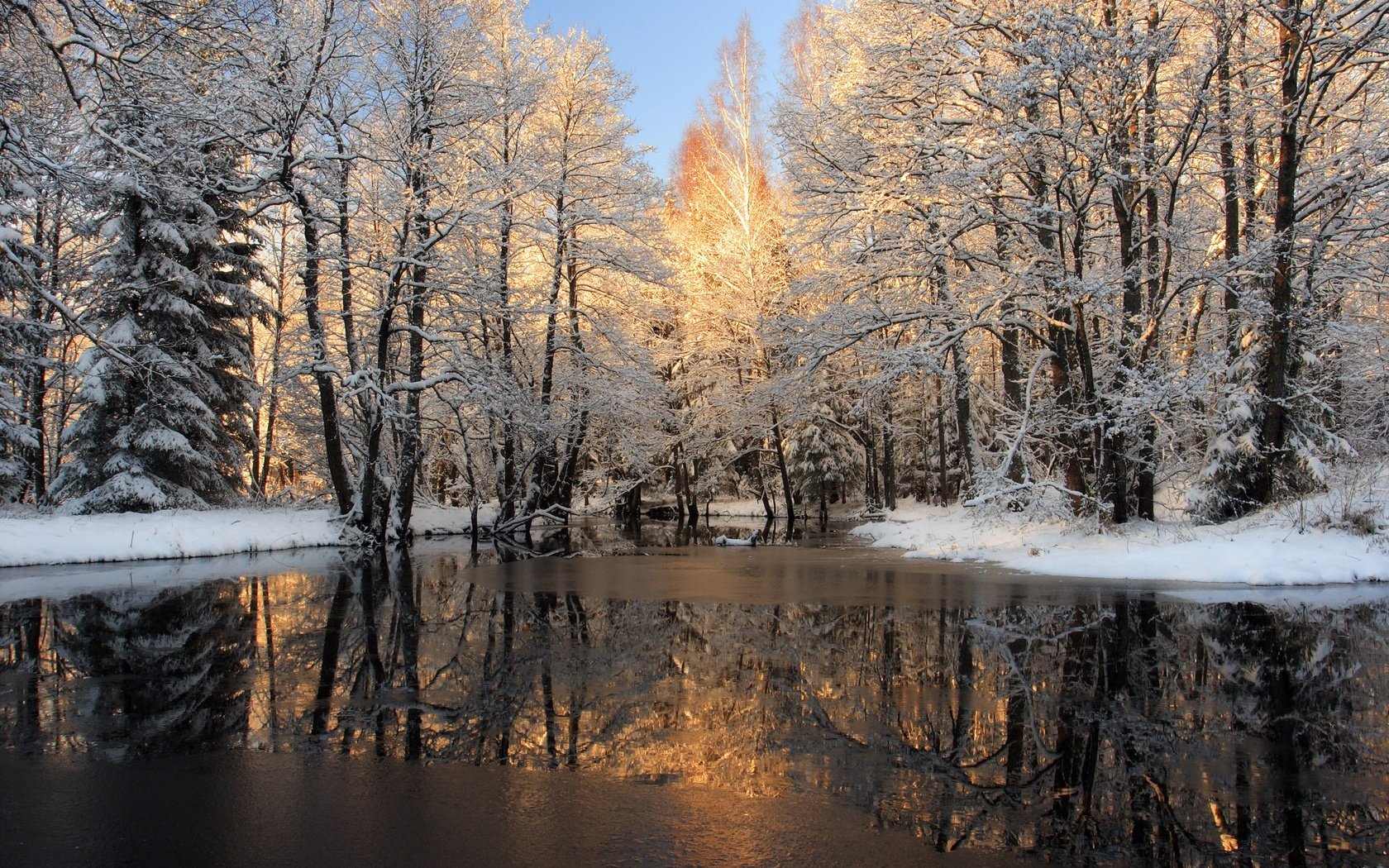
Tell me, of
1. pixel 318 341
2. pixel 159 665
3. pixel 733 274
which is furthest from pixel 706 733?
pixel 733 274

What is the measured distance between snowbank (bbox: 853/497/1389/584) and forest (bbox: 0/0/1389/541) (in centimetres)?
95

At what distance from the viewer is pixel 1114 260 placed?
17469 mm

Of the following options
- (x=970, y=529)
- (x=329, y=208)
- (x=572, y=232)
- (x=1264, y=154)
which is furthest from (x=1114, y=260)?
(x=329, y=208)

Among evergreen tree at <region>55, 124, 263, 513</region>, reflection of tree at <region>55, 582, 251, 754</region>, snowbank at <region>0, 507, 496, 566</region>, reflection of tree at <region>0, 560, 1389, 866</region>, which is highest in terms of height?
evergreen tree at <region>55, 124, 263, 513</region>

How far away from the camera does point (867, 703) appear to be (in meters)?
6.00

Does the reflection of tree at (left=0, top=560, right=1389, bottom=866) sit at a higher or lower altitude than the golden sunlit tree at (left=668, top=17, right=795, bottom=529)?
lower

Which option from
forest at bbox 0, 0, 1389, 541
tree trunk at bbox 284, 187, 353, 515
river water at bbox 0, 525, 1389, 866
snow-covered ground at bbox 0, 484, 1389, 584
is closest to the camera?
river water at bbox 0, 525, 1389, 866

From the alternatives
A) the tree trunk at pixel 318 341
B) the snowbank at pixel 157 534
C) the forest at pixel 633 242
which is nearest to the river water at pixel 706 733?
the forest at pixel 633 242

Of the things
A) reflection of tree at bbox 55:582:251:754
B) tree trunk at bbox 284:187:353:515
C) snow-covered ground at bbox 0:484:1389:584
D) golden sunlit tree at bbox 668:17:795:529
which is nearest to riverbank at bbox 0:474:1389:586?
snow-covered ground at bbox 0:484:1389:584

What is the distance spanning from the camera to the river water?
12.6ft

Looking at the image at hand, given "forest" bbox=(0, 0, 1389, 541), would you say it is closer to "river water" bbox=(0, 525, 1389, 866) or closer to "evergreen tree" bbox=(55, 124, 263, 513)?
"evergreen tree" bbox=(55, 124, 263, 513)

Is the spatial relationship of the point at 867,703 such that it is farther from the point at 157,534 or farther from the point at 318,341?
the point at 318,341

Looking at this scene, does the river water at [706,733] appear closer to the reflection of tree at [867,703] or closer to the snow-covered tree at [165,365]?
the reflection of tree at [867,703]

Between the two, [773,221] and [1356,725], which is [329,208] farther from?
[1356,725]
